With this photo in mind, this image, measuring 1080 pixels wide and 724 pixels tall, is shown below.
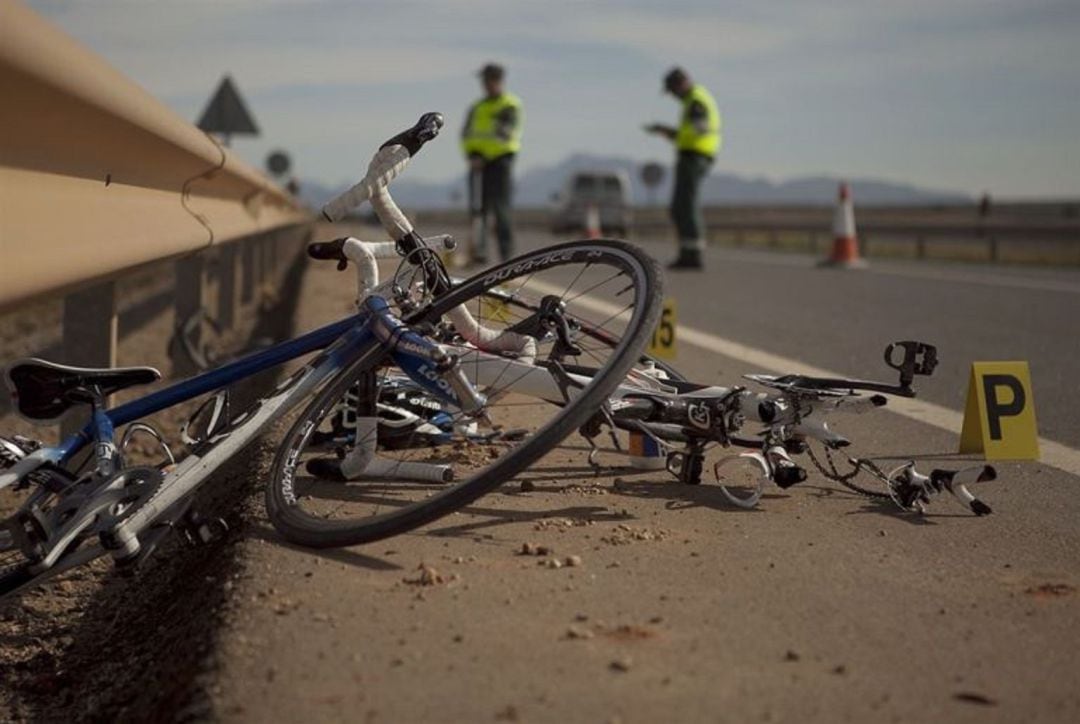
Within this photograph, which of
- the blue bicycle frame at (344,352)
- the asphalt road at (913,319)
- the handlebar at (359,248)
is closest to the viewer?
the blue bicycle frame at (344,352)

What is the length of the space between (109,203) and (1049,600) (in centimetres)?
262

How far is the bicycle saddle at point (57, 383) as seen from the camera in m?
3.57

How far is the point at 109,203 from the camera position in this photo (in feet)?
13.6

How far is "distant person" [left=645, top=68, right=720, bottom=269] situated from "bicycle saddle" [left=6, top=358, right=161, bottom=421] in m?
12.9

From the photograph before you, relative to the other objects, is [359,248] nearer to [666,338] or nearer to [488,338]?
[488,338]

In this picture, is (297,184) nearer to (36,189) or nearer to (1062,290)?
(1062,290)

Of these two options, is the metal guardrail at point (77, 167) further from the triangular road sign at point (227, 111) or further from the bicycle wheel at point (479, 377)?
the triangular road sign at point (227, 111)

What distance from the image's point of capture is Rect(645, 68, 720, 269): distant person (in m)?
16.2

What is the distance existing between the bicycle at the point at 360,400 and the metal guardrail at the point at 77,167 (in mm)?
381

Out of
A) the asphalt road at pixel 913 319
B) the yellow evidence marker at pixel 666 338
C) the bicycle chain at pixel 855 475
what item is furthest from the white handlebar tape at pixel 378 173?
the asphalt road at pixel 913 319

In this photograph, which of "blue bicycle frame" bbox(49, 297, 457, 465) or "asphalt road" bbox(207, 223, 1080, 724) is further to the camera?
"blue bicycle frame" bbox(49, 297, 457, 465)

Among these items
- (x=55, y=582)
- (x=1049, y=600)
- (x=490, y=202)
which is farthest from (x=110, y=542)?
(x=490, y=202)

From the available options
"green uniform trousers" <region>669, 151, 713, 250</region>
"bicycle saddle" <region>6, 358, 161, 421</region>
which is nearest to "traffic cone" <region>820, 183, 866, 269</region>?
"green uniform trousers" <region>669, 151, 713, 250</region>

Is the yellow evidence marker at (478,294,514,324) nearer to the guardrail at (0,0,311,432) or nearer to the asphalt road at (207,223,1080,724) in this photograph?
the asphalt road at (207,223,1080,724)
